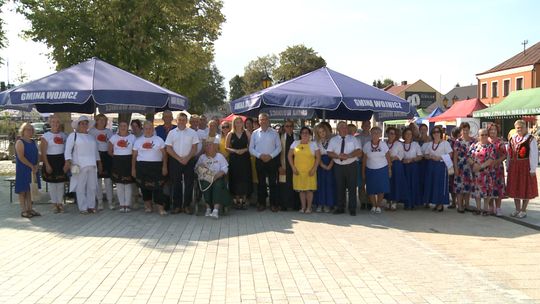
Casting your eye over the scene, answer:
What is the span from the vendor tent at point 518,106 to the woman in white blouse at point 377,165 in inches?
685

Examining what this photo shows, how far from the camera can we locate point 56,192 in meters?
8.71

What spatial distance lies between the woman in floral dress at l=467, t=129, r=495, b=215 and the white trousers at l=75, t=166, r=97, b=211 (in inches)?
273

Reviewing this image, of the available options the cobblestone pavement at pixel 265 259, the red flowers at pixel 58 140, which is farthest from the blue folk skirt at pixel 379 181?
the red flowers at pixel 58 140

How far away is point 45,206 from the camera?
952 cm

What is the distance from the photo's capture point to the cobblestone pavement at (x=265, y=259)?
4695mm

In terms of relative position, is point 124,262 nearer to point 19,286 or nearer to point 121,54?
point 19,286

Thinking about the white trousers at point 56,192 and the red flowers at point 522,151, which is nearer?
the red flowers at point 522,151

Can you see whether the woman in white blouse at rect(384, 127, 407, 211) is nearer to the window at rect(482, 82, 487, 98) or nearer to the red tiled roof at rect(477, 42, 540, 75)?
the red tiled roof at rect(477, 42, 540, 75)

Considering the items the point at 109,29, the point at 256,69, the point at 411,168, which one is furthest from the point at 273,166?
the point at 256,69

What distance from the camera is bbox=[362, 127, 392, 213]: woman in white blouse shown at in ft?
29.4

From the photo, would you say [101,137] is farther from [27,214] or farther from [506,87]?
[506,87]

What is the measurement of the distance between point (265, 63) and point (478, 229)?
66700 millimetres

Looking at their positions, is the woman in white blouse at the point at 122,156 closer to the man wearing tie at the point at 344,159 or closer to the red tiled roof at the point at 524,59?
the man wearing tie at the point at 344,159

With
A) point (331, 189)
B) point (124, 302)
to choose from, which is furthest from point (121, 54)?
point (124, 302)
